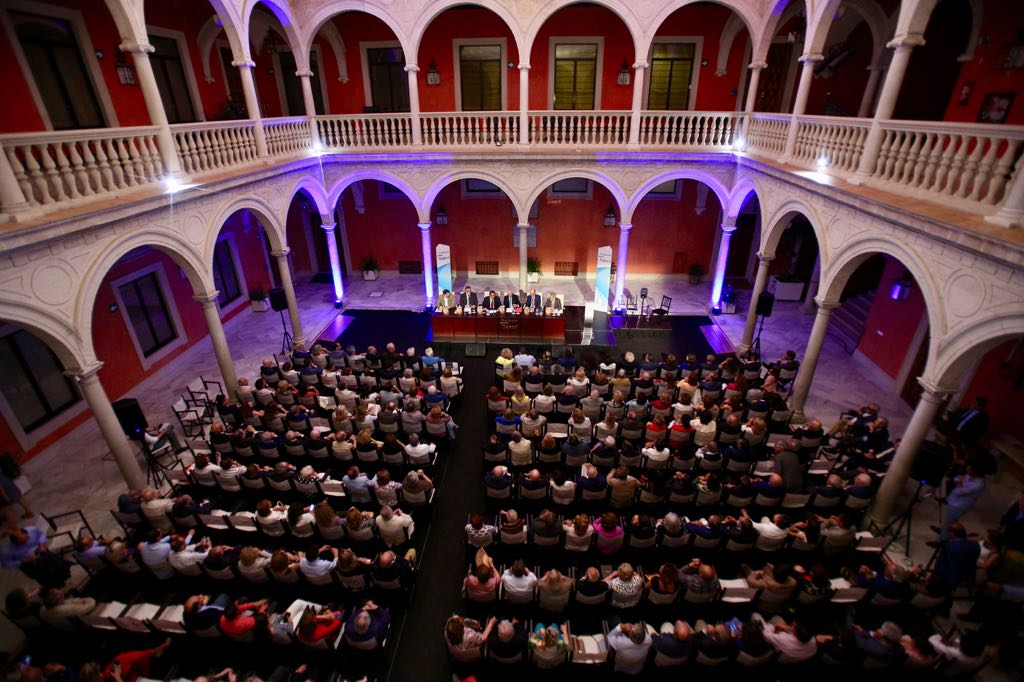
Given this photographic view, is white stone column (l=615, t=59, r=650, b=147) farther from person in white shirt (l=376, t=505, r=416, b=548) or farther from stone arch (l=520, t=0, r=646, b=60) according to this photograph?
person in white shirt (l=376, t=505, r=416, b=548)

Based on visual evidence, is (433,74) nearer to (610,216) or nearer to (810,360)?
(610,216)

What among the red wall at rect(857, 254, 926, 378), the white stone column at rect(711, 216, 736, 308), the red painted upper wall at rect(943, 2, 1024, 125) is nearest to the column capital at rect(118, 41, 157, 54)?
→ the white stone column at rect(711, 216, 736, 308)

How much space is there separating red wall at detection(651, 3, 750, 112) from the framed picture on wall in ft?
25.5

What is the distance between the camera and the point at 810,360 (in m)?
10.9

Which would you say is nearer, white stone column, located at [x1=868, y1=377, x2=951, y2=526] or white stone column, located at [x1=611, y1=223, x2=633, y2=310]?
white stone column, located at [x1=868, y1=377, x2=951, y2=526]

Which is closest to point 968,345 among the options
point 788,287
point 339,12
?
point 788,287

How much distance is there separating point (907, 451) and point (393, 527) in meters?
8.15

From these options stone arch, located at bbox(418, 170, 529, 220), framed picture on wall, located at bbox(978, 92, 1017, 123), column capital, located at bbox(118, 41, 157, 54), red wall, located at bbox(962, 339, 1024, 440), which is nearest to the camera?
column capital, located at bbox(118, 41, 157, 54)

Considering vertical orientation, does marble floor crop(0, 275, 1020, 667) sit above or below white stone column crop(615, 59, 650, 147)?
below

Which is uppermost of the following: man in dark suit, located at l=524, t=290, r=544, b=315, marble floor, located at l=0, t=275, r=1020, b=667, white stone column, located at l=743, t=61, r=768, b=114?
white stone column, located at l=743, t=61, r=768, b=114

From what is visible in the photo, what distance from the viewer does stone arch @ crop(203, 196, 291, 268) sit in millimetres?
10704

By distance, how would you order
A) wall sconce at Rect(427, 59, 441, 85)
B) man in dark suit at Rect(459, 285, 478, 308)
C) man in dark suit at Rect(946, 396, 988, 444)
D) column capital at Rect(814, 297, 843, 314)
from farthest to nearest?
1. wall sconce at Rect(427, 59, 441, 85)
2. man in dark suit at Rect(459, 285, 478, 308)
3. column capital at Rect(814, 297, 843, 314)
4. man in dark suit at Rect(946, 396, 988, 444)

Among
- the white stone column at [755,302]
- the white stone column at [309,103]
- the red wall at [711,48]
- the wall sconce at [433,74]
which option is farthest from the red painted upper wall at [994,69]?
the white stone column at [309,103]

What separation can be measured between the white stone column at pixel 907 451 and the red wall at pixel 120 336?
16.0m
